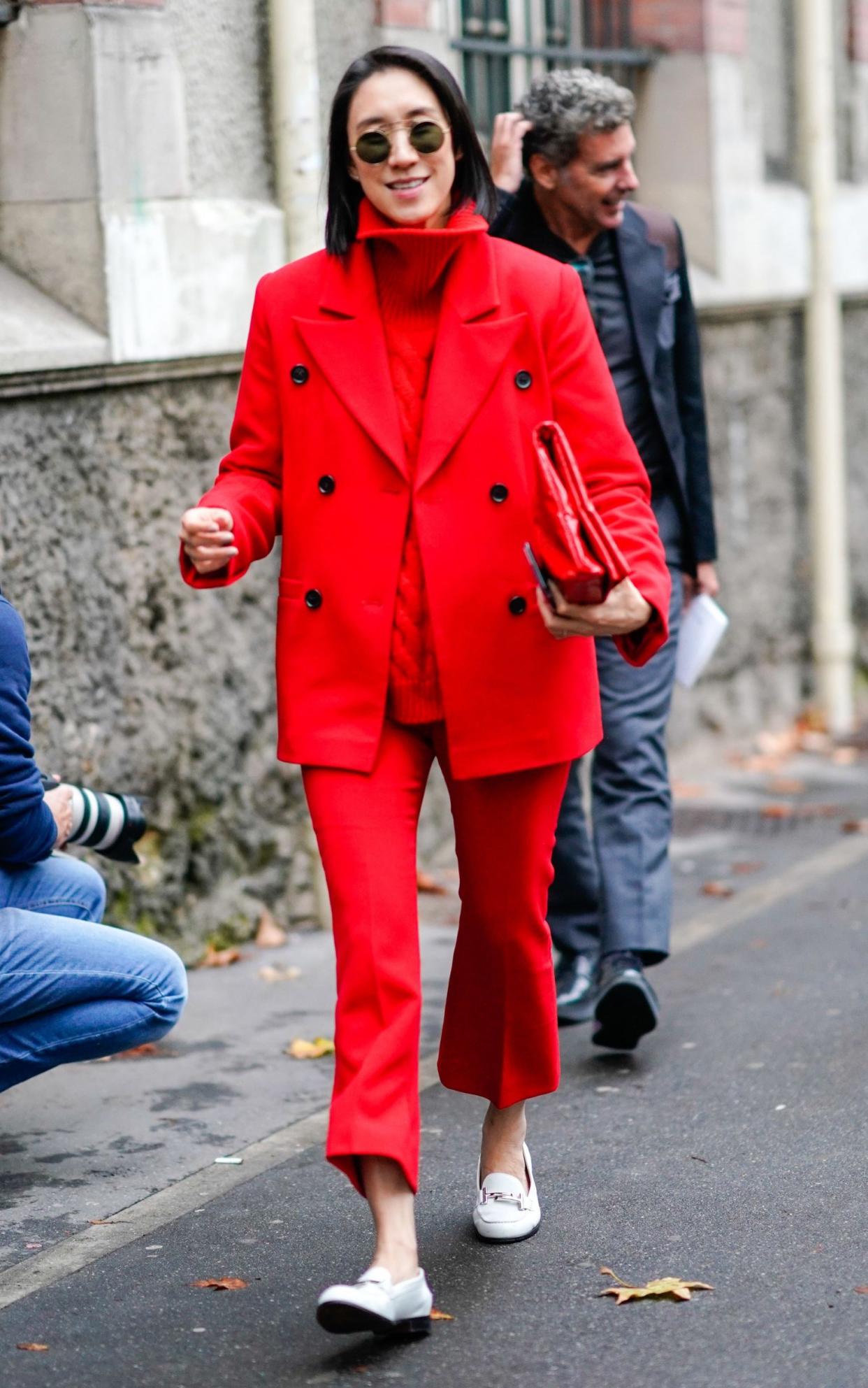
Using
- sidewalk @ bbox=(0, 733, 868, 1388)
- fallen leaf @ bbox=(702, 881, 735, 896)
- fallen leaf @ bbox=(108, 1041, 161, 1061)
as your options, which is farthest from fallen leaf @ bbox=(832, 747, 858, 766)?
fallen leaf @ bbox=(108, 1041, 161, 1061)

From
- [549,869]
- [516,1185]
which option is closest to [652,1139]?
[516,1185]

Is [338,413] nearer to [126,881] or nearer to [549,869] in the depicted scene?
[549,869]

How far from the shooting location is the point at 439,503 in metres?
3.47

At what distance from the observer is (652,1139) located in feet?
14.4

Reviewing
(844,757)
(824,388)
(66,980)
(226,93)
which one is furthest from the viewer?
(824,388)

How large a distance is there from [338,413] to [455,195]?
449mm

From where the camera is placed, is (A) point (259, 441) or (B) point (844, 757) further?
(B) point (844, 757)

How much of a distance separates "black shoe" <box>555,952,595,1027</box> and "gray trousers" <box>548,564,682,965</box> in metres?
0.04

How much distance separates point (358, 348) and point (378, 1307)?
1501 millimetres

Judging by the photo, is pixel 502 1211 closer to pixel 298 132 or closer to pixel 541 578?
pixel 541 578

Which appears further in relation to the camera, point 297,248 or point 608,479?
point 297,248

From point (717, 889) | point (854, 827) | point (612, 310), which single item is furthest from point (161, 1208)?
point (854, 827)

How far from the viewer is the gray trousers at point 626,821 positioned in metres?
4.96

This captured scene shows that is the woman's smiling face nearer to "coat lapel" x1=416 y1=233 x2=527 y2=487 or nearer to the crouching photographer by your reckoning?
"coat lapel" x1=416 y1=233 x2=527 y2=487
